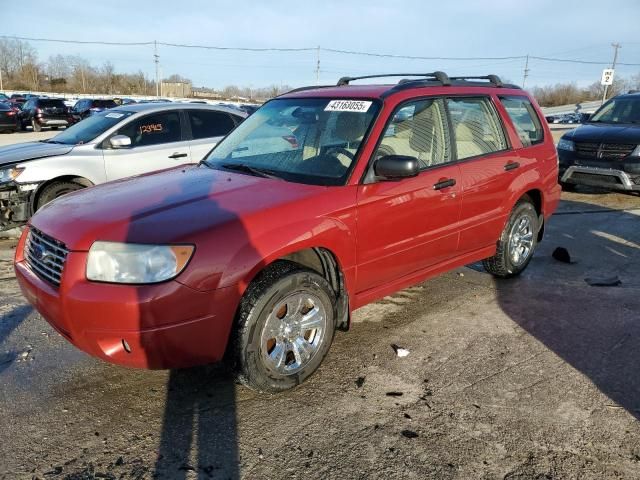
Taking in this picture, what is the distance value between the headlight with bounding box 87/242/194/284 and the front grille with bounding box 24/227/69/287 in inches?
9.8

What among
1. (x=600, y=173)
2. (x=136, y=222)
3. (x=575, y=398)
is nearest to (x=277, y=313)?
(x=136, y=222)

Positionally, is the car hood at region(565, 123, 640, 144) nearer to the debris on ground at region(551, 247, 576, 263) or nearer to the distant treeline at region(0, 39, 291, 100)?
the debris on ground at region(551, 247, 576, 263)

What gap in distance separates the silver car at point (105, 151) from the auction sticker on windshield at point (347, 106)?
3522 millimetres

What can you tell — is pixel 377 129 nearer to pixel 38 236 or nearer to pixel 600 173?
pixel 38 236

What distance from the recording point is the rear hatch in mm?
26644

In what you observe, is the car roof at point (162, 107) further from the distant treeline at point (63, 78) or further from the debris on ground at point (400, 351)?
the distant treeline at point (63, 78)

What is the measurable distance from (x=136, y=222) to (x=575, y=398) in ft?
8.94

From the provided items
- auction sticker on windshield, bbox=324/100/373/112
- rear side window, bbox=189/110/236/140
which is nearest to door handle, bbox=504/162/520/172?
auction sticker on windshield, bbox=324/100/373/112

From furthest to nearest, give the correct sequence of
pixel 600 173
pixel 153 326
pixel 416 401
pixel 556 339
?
pixel 600 173
pixel 556 339
pixel 416 401
pixel 153 326

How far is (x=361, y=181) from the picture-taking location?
341cm

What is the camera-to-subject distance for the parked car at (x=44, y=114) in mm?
26609

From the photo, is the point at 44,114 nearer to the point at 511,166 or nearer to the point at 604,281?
the point at 511,166

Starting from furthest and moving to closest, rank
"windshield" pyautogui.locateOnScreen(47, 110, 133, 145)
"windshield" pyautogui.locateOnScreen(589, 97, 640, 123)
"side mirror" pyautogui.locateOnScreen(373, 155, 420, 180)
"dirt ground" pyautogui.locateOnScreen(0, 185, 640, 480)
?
"windshield" pyautogui.locateOnScreen(589, 97, 640, 123) → "windshield" pyautogui.locateOnScreen(47, 110, 133, 145) → "side mirror" pyautogui.locateOnScreen(373, 155, 420, 180) → "dirt ground" pyautogui.locateOnScreen(0, 185, 640, 480)

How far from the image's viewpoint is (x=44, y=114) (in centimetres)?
2655
